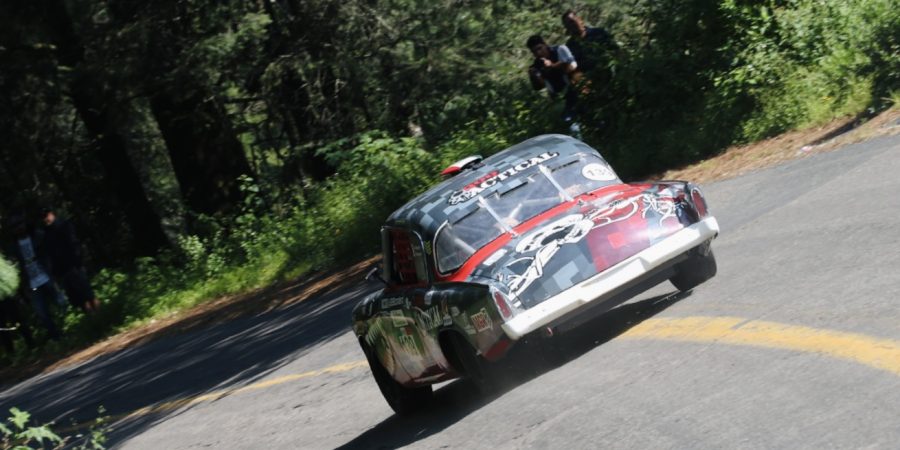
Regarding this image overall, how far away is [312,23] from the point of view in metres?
24.6

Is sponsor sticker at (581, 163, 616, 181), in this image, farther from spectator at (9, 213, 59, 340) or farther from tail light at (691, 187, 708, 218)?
spectator at (9, 213, 59, 340)

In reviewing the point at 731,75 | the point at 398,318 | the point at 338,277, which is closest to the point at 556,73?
the point at 731,75

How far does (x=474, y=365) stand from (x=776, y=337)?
6.90ft

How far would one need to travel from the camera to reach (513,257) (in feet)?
30.8

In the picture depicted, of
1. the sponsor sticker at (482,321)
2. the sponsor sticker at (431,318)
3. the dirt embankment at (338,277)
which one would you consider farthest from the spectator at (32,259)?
the sponsor sticker at (482,321)

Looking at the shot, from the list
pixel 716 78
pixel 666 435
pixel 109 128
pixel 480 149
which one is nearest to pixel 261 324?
pixel 480 149

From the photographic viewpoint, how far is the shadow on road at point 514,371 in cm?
Result: 934

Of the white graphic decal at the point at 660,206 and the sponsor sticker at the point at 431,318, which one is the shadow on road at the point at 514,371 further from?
the white graphic decal at the point at 660,206

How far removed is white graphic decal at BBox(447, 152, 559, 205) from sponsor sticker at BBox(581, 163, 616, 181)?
0.89 ft

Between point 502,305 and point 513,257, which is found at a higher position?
point 513,257

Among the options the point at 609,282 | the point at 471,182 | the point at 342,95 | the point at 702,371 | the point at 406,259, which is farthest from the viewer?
the point at 342,95

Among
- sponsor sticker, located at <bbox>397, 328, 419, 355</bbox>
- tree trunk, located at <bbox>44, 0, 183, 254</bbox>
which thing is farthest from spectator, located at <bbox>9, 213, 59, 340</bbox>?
sponsor sticker, located at <bbox>397, 328, 419, 355</bbox>

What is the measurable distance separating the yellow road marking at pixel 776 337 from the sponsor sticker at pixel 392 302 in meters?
1.64

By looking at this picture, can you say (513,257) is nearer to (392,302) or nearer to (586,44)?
(392,302)
